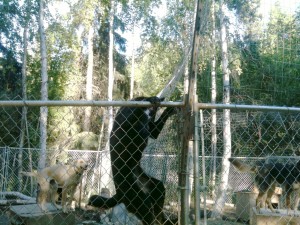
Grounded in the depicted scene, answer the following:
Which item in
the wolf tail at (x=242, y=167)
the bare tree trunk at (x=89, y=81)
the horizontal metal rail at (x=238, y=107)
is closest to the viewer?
the horizontal metal rail at (x=238, y=107)

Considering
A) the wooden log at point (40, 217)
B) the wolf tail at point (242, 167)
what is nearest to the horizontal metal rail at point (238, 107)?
the wolf tail at point (242, 167)

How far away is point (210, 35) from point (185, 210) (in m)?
11.8

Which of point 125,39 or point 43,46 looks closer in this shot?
point 43,46

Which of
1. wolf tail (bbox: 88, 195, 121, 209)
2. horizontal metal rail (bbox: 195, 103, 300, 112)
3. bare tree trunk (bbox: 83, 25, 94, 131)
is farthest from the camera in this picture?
bare tree trunk (bbox: 83, 25, 94, 131)

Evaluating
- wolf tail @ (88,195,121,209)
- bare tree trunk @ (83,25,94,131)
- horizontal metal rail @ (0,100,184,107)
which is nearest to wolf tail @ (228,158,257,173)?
wolf tail @ (88,195,121,209)

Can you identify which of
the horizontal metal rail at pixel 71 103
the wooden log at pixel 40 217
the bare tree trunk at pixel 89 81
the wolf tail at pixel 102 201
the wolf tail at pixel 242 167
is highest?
the bare tree trunk at pixel 89 81

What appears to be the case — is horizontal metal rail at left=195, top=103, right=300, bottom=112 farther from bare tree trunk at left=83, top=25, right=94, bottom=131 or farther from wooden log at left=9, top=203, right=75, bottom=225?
bare tree trunk at left=83, top=25, right=94, bottom=131

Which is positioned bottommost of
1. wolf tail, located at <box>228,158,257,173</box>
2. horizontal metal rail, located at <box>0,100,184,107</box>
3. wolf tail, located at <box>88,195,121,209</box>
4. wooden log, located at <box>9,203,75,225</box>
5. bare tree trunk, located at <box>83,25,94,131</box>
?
wooden log, located at <box>9,203,75,225</box>

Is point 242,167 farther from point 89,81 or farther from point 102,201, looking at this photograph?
point 89,81

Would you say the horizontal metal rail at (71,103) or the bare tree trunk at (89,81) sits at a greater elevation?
the bare tree trunk at (89,81)

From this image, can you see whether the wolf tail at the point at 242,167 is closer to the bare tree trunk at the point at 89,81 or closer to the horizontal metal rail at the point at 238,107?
the horizontal metal rail at the point at 238,107

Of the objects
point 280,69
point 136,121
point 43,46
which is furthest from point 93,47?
point 136,121

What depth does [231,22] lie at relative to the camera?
45.9 ft

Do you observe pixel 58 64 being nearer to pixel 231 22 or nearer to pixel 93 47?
pixel 93 47
